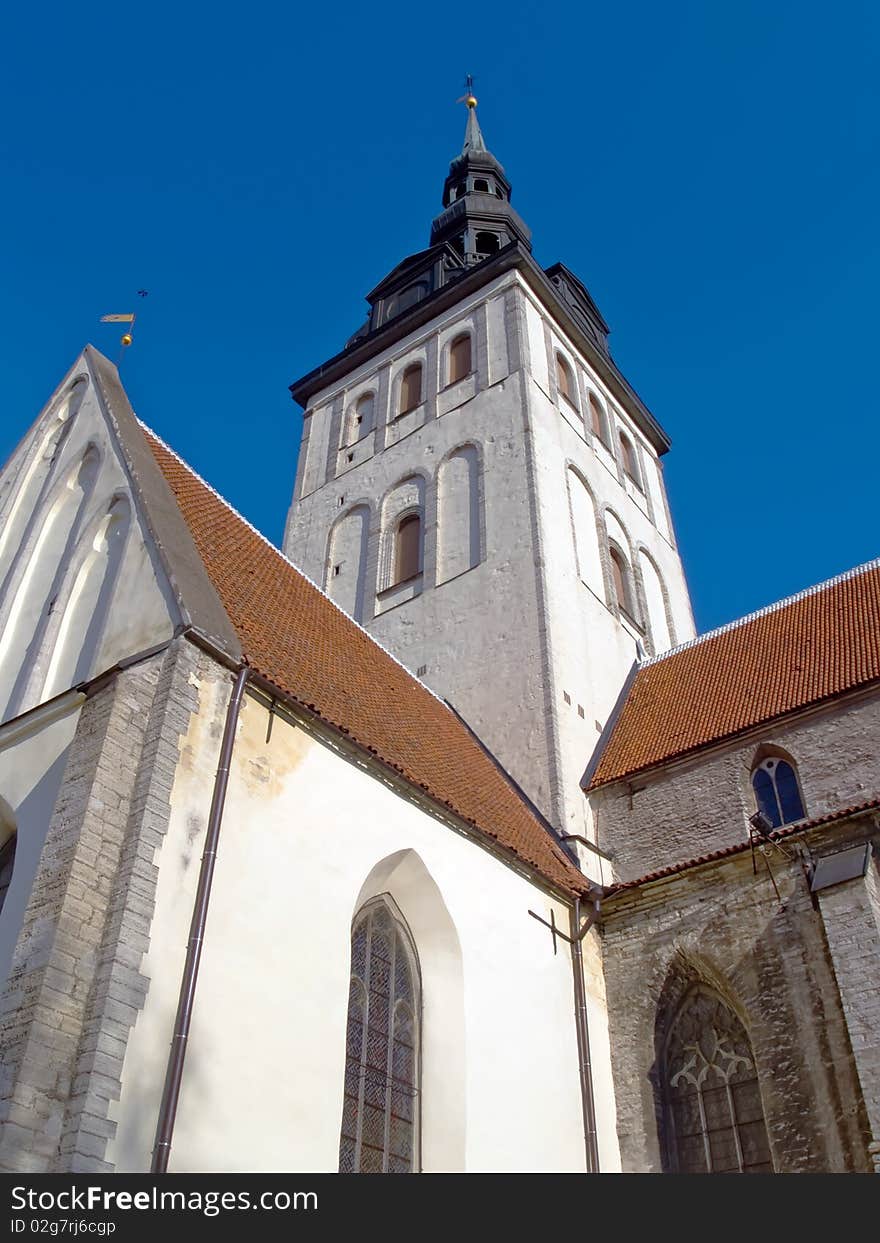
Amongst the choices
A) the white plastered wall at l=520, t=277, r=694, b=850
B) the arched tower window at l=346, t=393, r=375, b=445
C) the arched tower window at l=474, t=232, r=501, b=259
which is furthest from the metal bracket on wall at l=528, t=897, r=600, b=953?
the arched tower window at l=474, t=232, r=501, b=259

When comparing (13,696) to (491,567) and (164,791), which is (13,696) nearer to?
(164,791)

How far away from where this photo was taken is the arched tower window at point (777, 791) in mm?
11102

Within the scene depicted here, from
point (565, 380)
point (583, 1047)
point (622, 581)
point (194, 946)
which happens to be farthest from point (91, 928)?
point (565, 380)

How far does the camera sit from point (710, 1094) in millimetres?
9414

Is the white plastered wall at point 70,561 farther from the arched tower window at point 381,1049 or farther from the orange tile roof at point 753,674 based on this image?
the orange tile roof at point 753,674

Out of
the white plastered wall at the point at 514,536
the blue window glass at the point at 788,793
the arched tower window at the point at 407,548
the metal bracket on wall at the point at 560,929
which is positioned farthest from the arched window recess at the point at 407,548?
the metal bracket on wall at the point at 560,929

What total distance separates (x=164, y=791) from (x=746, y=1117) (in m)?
5.71

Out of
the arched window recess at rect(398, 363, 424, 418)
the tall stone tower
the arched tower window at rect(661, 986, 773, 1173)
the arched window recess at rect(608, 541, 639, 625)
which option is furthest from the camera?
the arched window recess at rect(398, 363, 424, 418)

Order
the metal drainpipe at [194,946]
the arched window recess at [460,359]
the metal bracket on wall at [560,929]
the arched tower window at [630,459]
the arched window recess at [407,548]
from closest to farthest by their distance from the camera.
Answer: the metal drainpipe at [194,946]
the metal bracket on wall at [560,929]
the arched window recess at [407,548]
the arched window recess at [460,359]
the arched tower window at [630,459]

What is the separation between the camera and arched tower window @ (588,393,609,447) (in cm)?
1998

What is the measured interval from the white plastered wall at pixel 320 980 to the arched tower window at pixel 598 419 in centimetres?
1140

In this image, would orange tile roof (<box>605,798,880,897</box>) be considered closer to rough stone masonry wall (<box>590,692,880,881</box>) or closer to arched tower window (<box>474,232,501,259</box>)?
rough stone masonry wall (<box>590,692,880,881</box>)

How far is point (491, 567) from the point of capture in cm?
1542

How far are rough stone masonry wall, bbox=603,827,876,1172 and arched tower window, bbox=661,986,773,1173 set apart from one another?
134 millimetres
